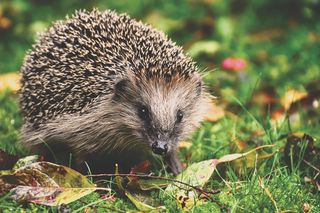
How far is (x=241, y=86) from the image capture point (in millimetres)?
5203

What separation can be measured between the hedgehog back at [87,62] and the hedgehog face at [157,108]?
7 cm

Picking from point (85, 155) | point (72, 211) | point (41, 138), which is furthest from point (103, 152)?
point (72, 211)

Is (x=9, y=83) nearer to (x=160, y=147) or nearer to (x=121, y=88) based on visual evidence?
(x=121, y=88)

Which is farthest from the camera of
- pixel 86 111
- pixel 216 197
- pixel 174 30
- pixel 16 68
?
pixel 174 30

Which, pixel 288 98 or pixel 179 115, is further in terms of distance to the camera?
pixel 288 98

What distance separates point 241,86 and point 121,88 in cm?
192

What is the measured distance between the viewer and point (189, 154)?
3.79 m

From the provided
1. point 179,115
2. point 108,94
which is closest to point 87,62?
point 108,94

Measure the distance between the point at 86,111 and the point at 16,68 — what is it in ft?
7.03

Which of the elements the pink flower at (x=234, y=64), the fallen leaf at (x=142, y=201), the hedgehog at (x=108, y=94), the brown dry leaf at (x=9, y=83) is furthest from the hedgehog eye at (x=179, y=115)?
the pink flower at (x=234, y=64)

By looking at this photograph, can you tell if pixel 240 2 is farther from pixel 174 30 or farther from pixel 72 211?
pixel 72 211

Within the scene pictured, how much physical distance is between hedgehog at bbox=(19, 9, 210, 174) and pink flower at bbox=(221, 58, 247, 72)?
164 centimetres

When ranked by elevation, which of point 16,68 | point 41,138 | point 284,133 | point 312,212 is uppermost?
point 16,68

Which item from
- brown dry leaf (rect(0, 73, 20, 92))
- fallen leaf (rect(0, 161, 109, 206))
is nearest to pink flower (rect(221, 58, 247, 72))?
brown dry leaf (rect(0, 73, 20, 92))
